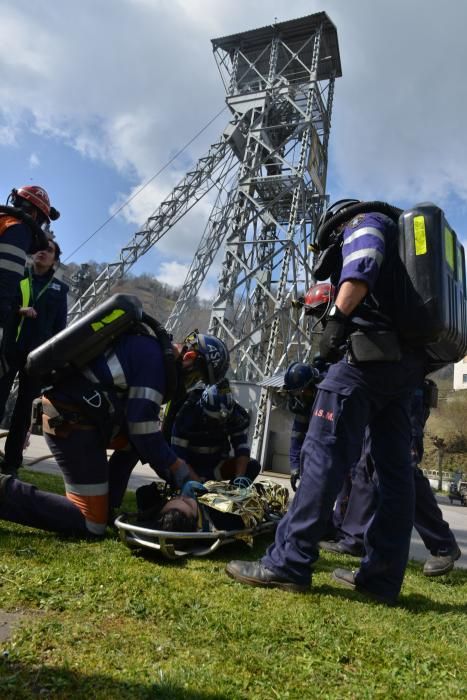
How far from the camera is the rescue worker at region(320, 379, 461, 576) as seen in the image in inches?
127

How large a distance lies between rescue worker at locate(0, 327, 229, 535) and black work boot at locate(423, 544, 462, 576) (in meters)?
1.70

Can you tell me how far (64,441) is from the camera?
2826mm

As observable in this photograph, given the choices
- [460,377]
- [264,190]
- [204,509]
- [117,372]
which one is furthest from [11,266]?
[460,377]

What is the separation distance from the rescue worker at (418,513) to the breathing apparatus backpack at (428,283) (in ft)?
3.72

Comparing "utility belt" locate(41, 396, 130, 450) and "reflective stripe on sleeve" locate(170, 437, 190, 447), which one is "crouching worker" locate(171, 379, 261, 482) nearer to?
"reflective stripe on sleeve" locate(170, 437, 190, 447)

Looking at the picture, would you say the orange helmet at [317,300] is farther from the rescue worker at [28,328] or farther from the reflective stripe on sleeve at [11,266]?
the reflective stripe on sleeve at [11,266]

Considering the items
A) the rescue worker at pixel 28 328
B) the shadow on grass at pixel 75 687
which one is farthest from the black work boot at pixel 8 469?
the shadow on grass at pixel 75 687

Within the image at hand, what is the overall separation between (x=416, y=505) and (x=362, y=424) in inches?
53.7

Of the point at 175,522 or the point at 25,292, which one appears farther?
the point at 25,292

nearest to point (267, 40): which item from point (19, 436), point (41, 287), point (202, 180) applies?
point (202, 180)

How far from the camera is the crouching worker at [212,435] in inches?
174

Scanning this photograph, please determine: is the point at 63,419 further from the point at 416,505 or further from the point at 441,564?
the point at 441,564

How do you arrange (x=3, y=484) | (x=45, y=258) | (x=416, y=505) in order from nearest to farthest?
(x=3, y=484) → (x=416, y=505) → (x=45, y=258)

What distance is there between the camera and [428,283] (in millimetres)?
2289
